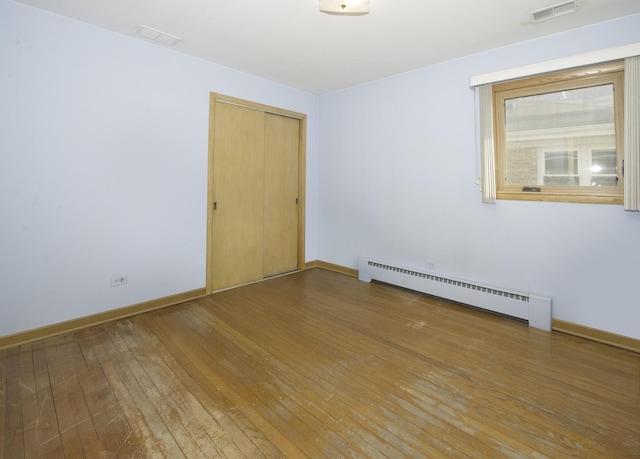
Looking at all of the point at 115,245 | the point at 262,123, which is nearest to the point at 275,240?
the point at 262,123

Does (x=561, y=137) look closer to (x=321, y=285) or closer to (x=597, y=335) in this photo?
(x=597, y=335)

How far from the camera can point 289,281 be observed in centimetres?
428

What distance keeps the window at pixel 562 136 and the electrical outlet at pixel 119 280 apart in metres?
3.88

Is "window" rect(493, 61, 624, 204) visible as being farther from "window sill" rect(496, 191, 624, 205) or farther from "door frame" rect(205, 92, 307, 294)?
"door frame" rect(205, 92, 307, 294)

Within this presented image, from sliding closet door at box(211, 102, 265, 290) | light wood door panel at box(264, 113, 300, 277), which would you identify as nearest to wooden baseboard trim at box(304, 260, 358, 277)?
light wood door panel at box(264, 113, 300, 277)

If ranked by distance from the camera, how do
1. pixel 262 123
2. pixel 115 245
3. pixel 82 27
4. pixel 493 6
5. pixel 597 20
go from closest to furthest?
pixel 493 6 → pixel 597 20 → pixel 82 27 → pixel 115 245 → pixel 262 123

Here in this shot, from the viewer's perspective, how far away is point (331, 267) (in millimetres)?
4832

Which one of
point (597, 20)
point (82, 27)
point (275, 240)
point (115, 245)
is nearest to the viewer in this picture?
point (597, 20)

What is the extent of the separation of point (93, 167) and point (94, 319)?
1.42 m

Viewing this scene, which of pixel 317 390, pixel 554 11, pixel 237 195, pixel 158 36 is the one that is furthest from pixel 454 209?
pixel 158 36

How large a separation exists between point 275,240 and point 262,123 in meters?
1.65

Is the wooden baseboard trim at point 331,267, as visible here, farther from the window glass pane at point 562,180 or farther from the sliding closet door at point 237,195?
the window glass pane at point 562,180

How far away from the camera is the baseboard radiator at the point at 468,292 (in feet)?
9.30

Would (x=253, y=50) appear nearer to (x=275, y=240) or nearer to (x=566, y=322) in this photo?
(x=275, y=240)
